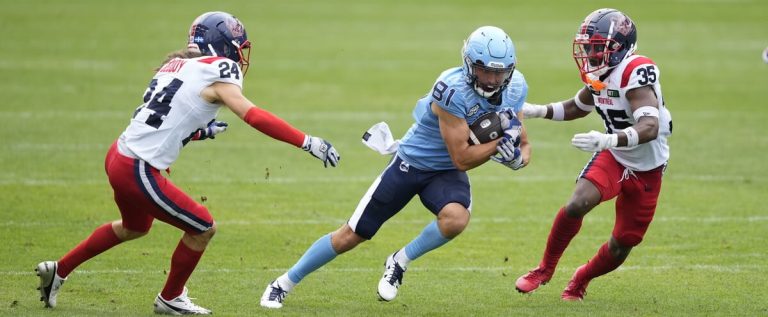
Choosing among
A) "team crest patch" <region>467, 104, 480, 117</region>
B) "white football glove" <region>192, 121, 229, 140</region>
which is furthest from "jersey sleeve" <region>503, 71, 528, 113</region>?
"white football glove" <region>192, 121, 229, 140</region>

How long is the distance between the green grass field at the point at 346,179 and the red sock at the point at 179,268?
12.0 inches

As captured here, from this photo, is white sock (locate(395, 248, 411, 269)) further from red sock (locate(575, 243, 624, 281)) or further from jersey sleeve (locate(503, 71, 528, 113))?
red sock (locate(575, 243, 624, 281))

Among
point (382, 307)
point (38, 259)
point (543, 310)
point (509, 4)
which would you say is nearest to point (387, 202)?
point (382, 307)

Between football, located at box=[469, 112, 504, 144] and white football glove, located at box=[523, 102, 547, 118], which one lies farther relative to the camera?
white football glove, located at box=[523, 102, 547, 118]

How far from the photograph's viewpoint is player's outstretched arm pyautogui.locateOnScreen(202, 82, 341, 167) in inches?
261

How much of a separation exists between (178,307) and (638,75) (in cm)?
328

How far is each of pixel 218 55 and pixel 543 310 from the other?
266 centimetres

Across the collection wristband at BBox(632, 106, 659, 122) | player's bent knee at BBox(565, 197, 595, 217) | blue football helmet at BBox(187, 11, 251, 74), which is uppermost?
blue football helmet at BBox(187, 11, 251, 74)

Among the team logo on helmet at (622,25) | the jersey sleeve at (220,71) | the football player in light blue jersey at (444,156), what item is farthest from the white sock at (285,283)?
the team logo on helmet at (622,25)

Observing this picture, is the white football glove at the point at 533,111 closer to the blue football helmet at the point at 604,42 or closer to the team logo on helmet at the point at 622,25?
the blue football helmet at the point at 604,42

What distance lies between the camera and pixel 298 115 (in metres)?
16.2

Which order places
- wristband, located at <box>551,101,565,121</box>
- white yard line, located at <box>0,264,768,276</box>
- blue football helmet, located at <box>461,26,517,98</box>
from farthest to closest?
white yard line, located at <box>0,264,768,276</box>, wristband, located at <box>551,101,565,121</box>, blue football helmet, located at <box>461,26,517,98</box>

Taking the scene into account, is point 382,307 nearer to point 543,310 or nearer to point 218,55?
point 543,310

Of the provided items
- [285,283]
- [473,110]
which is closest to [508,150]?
[473,110]
